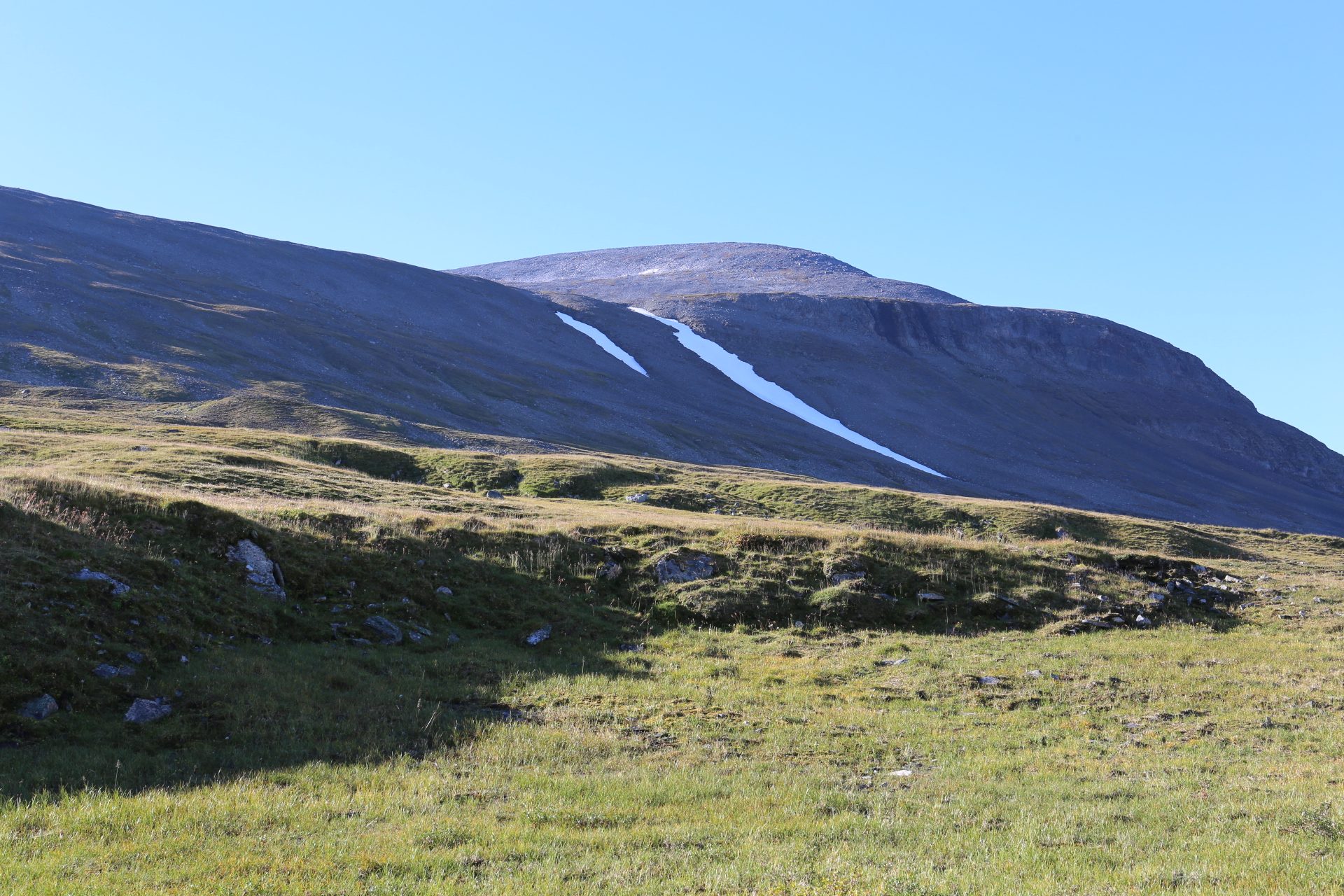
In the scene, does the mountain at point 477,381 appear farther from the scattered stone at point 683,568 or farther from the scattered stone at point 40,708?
the scattered stone at point 40,708

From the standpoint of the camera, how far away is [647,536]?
2928 cm

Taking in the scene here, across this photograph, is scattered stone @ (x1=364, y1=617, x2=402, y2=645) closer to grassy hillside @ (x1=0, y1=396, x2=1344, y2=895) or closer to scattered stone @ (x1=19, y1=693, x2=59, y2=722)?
grassy hillside @ (x1=0, y1=396, x2=1344, y2=895)

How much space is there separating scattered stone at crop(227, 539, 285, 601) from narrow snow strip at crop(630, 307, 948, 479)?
409 feet

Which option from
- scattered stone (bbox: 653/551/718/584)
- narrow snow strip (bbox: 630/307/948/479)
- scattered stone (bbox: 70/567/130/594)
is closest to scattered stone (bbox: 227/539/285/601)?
scattered stone (bbox: 70/567/130/594)

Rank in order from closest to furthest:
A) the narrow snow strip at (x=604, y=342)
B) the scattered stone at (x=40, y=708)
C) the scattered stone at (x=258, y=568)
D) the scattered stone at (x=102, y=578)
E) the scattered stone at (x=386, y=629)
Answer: the scattered stone at (x=40, y=708), the scattered stone at (x=102, y=578), the scattered stone at (x=386, y=629), the scattered stone at (x=258, y=568), the narrow snow strip at (x=604, y=342)

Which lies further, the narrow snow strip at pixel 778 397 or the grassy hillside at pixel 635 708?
the narrow snow strip at pixel 778 397

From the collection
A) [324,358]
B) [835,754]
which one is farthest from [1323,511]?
[835,754]

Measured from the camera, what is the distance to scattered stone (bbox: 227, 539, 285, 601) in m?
20.0

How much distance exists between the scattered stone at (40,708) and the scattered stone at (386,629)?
708cm

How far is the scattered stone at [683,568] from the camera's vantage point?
86.2 ft

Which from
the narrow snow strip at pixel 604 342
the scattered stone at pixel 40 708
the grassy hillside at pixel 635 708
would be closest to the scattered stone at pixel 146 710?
the grassy hillside at pixel 635 708

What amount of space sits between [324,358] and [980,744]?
121 metres

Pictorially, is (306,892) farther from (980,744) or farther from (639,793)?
(980,744)

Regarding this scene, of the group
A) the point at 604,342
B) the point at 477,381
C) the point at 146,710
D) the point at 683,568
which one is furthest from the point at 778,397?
the point at 146,710
